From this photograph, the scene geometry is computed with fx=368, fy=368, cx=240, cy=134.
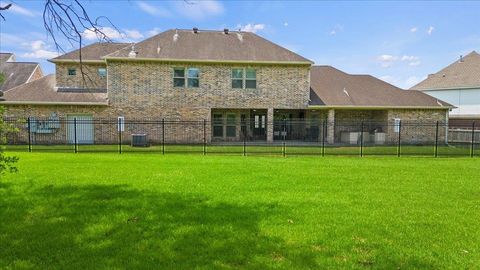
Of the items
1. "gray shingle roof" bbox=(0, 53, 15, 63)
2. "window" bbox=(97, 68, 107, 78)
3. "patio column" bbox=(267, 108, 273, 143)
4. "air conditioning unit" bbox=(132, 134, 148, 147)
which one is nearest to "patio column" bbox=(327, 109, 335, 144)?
"patio column" bbox=(267, 108, 273, 143)

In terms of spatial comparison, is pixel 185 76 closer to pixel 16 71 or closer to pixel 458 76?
pixel 16 71

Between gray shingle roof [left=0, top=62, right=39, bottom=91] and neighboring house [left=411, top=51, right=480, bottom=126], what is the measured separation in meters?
42.8

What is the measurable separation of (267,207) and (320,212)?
3.15 feet

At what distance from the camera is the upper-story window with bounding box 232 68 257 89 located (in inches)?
944

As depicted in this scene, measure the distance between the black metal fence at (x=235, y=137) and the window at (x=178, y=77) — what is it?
258 cm

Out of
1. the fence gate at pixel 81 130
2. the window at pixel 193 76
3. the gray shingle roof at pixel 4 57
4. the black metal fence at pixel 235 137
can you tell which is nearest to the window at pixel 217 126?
the black metal fence at pixel 235 137

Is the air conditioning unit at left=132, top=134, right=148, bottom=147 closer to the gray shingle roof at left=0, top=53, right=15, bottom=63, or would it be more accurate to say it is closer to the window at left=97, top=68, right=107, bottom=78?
the window at left=97, top=68, right=107, bottom=78

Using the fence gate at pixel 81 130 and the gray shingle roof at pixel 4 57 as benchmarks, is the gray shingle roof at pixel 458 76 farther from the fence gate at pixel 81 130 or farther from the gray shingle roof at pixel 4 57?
the gray shingle roof at pixel 4 57

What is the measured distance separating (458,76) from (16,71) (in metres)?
46.8

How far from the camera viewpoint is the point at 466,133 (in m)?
26.2

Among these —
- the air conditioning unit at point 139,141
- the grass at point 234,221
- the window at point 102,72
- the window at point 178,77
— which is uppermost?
the window at point 102,72

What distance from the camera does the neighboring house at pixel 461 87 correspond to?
35.9m

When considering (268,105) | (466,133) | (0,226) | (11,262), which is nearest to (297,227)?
(11,262)

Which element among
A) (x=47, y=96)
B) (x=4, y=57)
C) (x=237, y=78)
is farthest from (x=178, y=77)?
(x=4, y=57)
